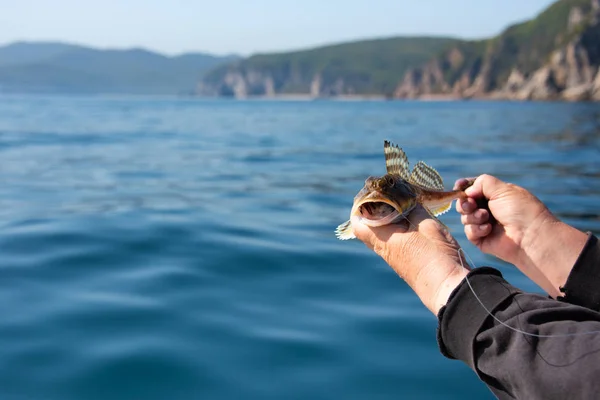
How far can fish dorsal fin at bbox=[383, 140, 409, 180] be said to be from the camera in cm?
466

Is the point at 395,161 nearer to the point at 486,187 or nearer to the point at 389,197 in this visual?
the point at 486,187

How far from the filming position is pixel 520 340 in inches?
112

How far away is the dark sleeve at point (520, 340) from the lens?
2682 millimetres

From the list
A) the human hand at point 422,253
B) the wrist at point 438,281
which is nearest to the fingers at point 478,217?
the human hand at point 422,253

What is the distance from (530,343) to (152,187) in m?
15.2

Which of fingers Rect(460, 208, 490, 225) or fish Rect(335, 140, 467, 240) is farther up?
fish Rect(335, 140, 467, 240)

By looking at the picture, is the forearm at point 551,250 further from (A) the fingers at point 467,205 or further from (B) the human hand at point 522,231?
(A) the fingers at point 467,205

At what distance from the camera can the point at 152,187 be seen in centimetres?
1720

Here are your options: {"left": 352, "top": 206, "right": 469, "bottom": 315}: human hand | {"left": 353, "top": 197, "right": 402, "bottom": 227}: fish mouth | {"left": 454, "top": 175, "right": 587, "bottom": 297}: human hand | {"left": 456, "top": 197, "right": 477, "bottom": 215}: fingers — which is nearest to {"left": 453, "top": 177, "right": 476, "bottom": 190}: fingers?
{"left": 454, "top": 175, "right": 587, "bottom": 297}: human hand

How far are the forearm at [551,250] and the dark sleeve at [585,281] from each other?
0.46 ft

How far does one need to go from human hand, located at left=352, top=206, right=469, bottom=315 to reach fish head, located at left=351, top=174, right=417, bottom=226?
49 mm

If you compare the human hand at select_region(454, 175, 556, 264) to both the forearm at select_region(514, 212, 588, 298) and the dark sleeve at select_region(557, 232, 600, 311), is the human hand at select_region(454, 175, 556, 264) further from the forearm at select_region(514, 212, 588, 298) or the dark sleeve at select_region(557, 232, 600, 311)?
the dark sleeve at select_region(557, 232, 600, 311)

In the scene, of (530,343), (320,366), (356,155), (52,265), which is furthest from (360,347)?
(356,155)

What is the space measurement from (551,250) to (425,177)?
1.08 metres
